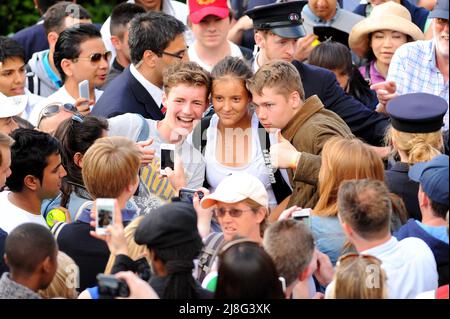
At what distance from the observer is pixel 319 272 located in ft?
15.2

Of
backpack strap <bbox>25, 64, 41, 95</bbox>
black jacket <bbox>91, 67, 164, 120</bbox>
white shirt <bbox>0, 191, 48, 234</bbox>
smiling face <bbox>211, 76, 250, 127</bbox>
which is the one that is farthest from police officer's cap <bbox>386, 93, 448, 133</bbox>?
backpack strap <bbox>25, 64, 41, 95</bbox>

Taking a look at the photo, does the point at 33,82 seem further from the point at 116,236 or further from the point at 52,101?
the point at 116,236

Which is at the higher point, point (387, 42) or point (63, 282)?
point (387, 42)

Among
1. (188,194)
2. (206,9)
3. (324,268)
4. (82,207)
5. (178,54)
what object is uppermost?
(206,9)

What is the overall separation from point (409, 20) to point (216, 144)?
2295mm

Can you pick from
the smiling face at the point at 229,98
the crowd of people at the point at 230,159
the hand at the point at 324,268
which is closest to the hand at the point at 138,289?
the crowd of people at the point at 230,159

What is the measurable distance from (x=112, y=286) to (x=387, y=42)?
412 cm

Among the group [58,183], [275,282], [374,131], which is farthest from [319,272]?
[374,131]

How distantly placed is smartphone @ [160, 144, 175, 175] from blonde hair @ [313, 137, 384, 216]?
93 cm

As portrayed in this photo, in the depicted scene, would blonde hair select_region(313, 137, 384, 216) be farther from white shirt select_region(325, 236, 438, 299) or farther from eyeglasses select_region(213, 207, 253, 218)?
white shirt select_region(325, 236, 438, 299)

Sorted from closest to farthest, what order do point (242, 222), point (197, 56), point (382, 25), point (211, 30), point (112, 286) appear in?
1. point (112, 286)
2. point (242, 222)
3. point (382, 25)
4. point (211, 30)
5. point (197, 56)

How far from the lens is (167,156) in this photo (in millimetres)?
5586

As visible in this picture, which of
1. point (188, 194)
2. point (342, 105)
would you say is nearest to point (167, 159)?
point (188, 194)

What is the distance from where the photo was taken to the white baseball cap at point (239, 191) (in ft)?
16.3
